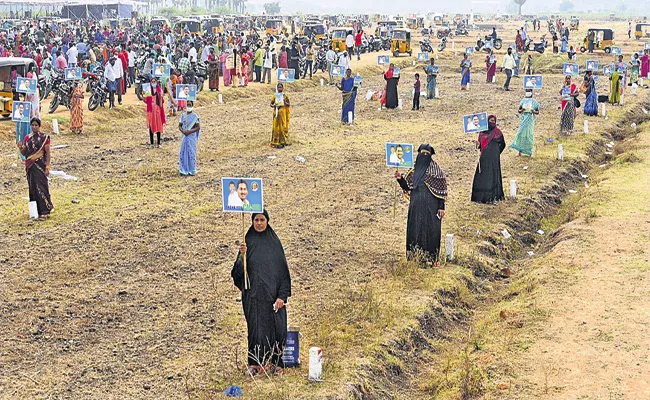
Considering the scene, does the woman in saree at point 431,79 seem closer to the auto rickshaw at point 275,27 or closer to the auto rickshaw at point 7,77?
the auto rickshaw at point 7,77

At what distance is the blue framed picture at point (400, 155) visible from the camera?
10883 millimetres

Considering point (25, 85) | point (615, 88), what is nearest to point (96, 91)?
point (25, 85)

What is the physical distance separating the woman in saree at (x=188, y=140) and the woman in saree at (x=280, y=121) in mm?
2537

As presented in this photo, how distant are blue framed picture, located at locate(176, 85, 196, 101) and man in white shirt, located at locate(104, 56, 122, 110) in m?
4.77

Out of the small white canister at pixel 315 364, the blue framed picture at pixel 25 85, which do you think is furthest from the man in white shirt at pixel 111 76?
the small white canister at pixel 315 364

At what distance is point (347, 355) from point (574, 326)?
8.05 ft

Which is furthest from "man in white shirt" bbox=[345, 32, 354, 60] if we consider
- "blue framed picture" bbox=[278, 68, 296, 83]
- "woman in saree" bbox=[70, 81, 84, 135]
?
"woman in saree" bbox=[70, 81, 84, 135]

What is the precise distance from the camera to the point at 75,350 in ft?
26.0

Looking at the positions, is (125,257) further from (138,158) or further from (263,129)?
(263,129)

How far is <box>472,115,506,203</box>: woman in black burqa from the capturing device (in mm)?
13219

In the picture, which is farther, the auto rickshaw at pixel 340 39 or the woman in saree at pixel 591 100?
the auto rickshaw at pixel 340 39

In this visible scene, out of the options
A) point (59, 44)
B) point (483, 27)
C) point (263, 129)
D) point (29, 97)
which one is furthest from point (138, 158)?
point (483, 27)

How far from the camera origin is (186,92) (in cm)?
1752

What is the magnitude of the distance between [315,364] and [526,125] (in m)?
10.8
